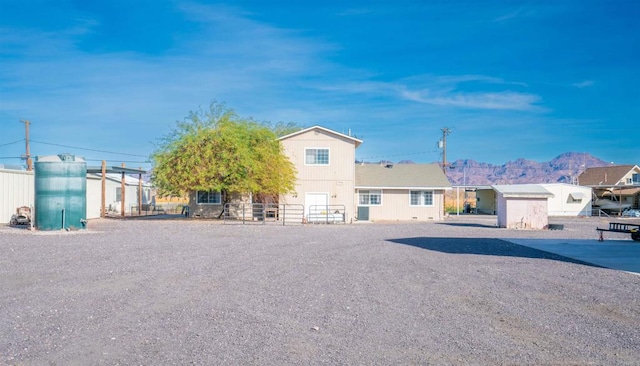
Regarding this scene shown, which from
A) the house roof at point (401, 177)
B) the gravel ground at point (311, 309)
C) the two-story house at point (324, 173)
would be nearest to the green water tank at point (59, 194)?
the gravel ground at point (311, 309)

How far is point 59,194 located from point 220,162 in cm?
1045

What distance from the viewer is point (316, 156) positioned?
36844mm

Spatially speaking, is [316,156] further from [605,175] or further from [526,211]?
[605,175]

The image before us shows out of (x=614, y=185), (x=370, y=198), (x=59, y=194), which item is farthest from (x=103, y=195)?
(x=614, y=185)

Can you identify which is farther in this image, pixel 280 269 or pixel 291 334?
pixel 280 269

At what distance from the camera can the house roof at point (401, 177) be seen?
1540 inches

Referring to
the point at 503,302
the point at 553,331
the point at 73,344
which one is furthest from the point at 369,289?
the point at 73,344

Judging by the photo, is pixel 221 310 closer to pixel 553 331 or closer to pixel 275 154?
pixel 553 331

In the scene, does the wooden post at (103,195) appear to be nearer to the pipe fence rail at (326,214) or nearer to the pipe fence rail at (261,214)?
→ the pipe fence rail at (261,214)

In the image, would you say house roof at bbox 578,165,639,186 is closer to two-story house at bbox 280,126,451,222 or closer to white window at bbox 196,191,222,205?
two-story house at bbox 280,126,451,222

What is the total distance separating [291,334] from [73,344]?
245 centimetres

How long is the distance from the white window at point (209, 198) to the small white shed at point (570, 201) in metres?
27.4

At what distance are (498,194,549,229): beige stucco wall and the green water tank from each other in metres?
21.1

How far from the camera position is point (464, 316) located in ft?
26.4
